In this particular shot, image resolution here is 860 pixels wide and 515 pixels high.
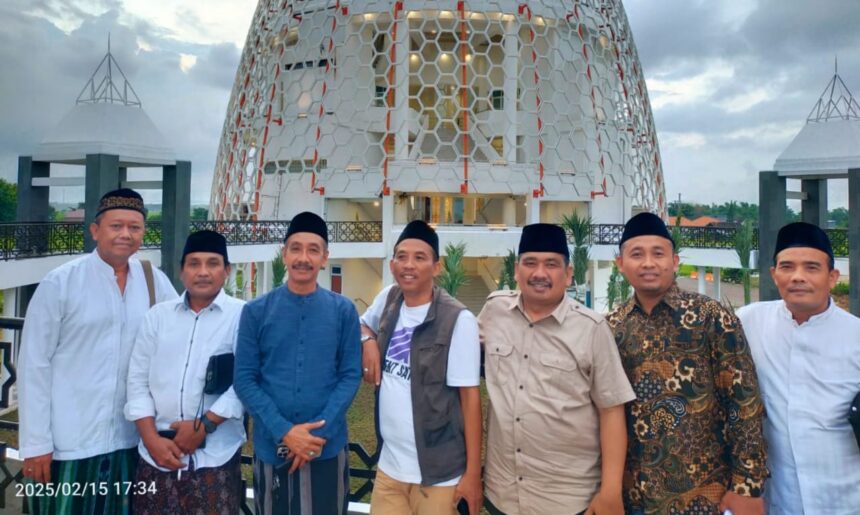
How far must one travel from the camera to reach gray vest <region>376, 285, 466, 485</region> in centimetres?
212

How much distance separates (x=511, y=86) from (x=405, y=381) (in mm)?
18746

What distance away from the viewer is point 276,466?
2.22 meters

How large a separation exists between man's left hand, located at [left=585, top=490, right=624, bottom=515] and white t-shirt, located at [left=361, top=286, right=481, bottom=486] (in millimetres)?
540

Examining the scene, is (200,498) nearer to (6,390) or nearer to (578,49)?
(6,390)

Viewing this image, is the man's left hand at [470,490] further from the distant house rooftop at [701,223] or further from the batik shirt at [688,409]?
the distant house rooftop at [701,223]

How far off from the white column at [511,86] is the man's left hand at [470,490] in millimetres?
18028

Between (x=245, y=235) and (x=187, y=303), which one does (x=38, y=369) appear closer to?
(x=187, y=303)

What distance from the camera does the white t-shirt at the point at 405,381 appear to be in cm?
215

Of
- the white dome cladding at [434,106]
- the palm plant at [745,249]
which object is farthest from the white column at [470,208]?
the palm plant at [745,249]

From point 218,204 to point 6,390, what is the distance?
2082 centimetres

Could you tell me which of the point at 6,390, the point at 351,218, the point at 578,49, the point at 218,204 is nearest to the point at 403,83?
the point at 351,218

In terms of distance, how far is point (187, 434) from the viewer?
2291 mm

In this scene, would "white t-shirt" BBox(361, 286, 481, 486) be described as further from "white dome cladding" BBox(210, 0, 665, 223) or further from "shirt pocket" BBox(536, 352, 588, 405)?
"white dome cladding" BBox(210, 0, 665, 223)

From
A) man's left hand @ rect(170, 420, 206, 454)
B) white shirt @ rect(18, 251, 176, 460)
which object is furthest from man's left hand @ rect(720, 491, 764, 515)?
white shirt @ rect(18, 251, 176, 460)
